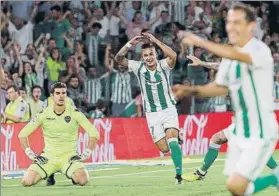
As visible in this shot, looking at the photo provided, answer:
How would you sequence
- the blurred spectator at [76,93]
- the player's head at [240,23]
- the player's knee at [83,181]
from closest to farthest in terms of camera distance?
the player's head at [240,23] → the player's knee at [83,181] → the blurred spectator at [76,93]

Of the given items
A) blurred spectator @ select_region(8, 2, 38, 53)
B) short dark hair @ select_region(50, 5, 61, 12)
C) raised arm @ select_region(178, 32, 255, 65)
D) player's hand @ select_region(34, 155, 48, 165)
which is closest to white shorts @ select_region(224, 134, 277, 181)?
raised arm @ select_region(178, 32, 255, 65)

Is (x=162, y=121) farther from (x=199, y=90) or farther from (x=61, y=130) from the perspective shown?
(x=199, y=90)

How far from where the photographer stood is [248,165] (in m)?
9.99

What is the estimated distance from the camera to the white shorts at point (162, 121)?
17156 mm

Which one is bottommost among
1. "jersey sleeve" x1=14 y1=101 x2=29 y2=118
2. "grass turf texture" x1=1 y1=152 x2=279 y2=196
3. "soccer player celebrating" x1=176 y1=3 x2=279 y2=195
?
"grass turf texture" x1=1 y1=152 x2=279 y2=196

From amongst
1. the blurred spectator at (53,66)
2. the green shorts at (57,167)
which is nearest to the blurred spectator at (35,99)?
the blurred spectator at (53,66)

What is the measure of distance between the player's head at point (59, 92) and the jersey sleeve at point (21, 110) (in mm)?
4864

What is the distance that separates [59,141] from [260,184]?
686cm

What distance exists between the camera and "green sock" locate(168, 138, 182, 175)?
1616cm

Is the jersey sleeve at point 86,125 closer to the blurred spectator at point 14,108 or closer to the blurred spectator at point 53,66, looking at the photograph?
the blurred spectator at point 14,108

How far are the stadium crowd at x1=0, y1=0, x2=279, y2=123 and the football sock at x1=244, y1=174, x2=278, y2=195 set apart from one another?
11644mm

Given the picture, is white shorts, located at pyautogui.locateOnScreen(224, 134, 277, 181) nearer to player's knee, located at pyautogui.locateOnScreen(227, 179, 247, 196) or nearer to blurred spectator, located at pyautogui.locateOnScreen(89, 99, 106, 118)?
player's knee, located at pyautogui.locateOnScreen(227, 179, 247, 196)

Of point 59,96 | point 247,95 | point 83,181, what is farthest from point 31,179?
point 247,95

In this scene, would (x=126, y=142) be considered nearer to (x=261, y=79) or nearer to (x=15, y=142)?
(x=15, y=142)
